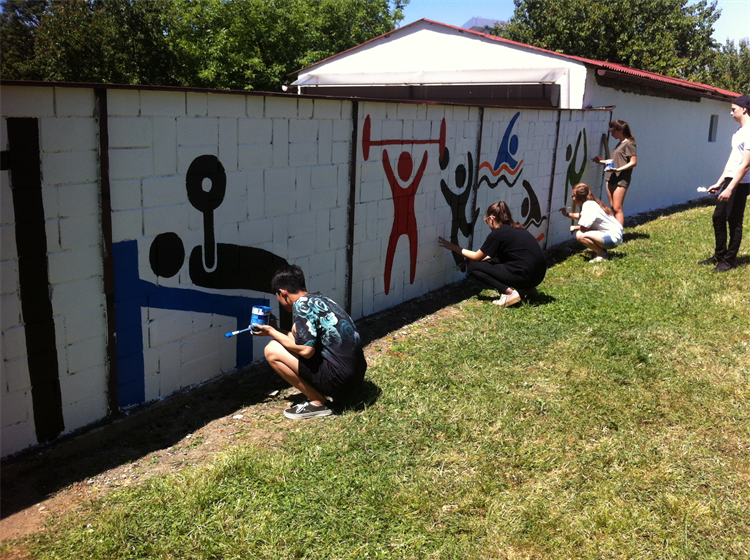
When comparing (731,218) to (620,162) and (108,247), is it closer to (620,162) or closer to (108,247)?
(620,162)

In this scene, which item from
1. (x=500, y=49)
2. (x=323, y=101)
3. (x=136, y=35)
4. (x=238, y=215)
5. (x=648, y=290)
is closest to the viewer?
(x=238, y=215)

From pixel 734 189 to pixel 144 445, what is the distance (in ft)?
23.7

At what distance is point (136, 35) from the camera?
26.7 m

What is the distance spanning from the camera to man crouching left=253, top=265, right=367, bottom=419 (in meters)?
4.26

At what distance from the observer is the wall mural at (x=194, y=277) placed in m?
4.05

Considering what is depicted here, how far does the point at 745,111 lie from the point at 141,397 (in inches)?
292

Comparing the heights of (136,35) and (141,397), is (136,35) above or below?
above

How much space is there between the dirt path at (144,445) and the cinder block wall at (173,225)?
122 millimetres

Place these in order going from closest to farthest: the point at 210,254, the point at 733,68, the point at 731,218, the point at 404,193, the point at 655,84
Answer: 1. the point at 210,254
2. the point at 404,193
3. the point at 731,218
4. the point at 655,84
5. the point at 733,68

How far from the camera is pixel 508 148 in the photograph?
837 cm

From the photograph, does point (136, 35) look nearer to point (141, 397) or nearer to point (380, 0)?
point (380, 0)

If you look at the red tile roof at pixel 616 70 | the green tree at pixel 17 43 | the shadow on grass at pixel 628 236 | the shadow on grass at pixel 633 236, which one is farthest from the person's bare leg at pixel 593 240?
the green tree at pixel 17 43

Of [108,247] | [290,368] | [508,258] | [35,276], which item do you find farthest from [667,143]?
[35,276]

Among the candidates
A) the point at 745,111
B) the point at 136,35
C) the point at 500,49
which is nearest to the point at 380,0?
the point at 136,35
